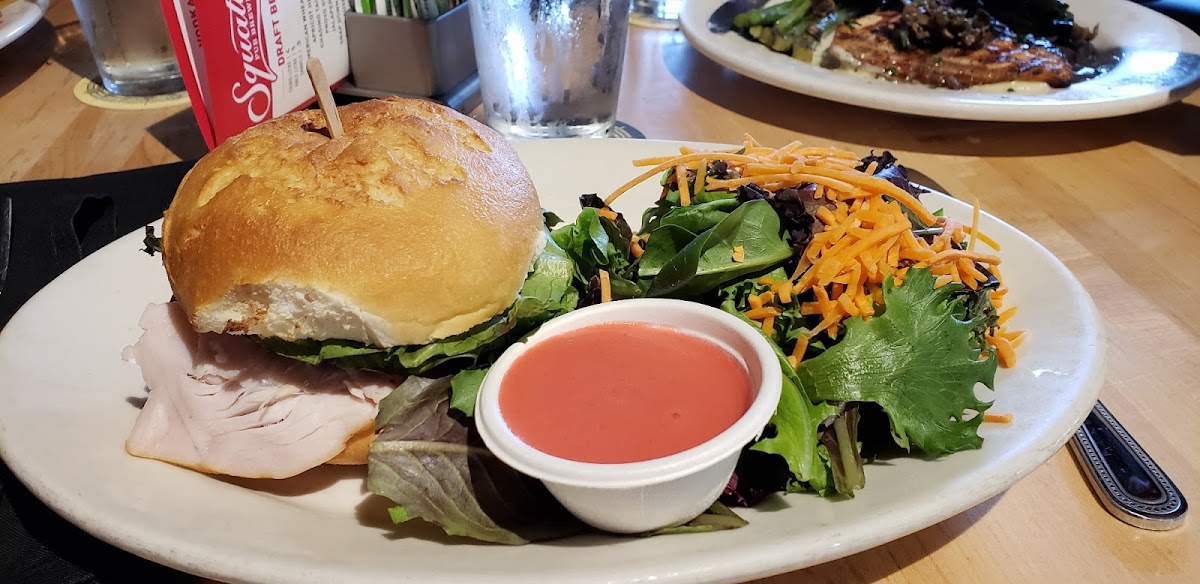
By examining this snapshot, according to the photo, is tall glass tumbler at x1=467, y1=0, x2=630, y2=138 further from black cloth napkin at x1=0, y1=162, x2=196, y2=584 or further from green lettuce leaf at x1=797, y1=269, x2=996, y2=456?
green lettuce leaf at x1=797, y1=269, x2=996, y2=456

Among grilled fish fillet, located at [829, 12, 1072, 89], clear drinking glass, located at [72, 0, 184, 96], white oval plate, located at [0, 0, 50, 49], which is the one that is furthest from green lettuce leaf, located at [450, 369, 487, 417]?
white oval plate, located at [0, 0, 50, 49]

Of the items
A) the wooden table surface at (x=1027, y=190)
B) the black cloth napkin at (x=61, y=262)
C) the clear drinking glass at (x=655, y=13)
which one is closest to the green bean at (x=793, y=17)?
the wooden table surface at (x=1027, y=190)

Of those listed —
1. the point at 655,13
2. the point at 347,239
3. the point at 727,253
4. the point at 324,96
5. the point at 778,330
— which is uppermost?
the point at 324,96

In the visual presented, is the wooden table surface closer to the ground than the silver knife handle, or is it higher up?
closer to the ground

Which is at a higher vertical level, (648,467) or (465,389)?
(648,467)

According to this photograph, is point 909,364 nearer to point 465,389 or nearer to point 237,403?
point 465,389

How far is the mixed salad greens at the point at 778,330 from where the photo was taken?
135cm

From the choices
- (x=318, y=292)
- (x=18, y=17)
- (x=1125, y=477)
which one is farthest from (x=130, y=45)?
(x=1125, y=477)

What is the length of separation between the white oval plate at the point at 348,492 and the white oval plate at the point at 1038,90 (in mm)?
1126

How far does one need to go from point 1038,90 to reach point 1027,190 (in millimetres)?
807

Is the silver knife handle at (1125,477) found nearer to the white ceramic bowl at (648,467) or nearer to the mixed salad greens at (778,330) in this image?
the mixed salad greens at (778,330)

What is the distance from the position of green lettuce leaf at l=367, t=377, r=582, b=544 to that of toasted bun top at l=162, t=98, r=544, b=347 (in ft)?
0.45

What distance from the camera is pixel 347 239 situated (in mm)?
1400

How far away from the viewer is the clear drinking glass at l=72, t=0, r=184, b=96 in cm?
297
